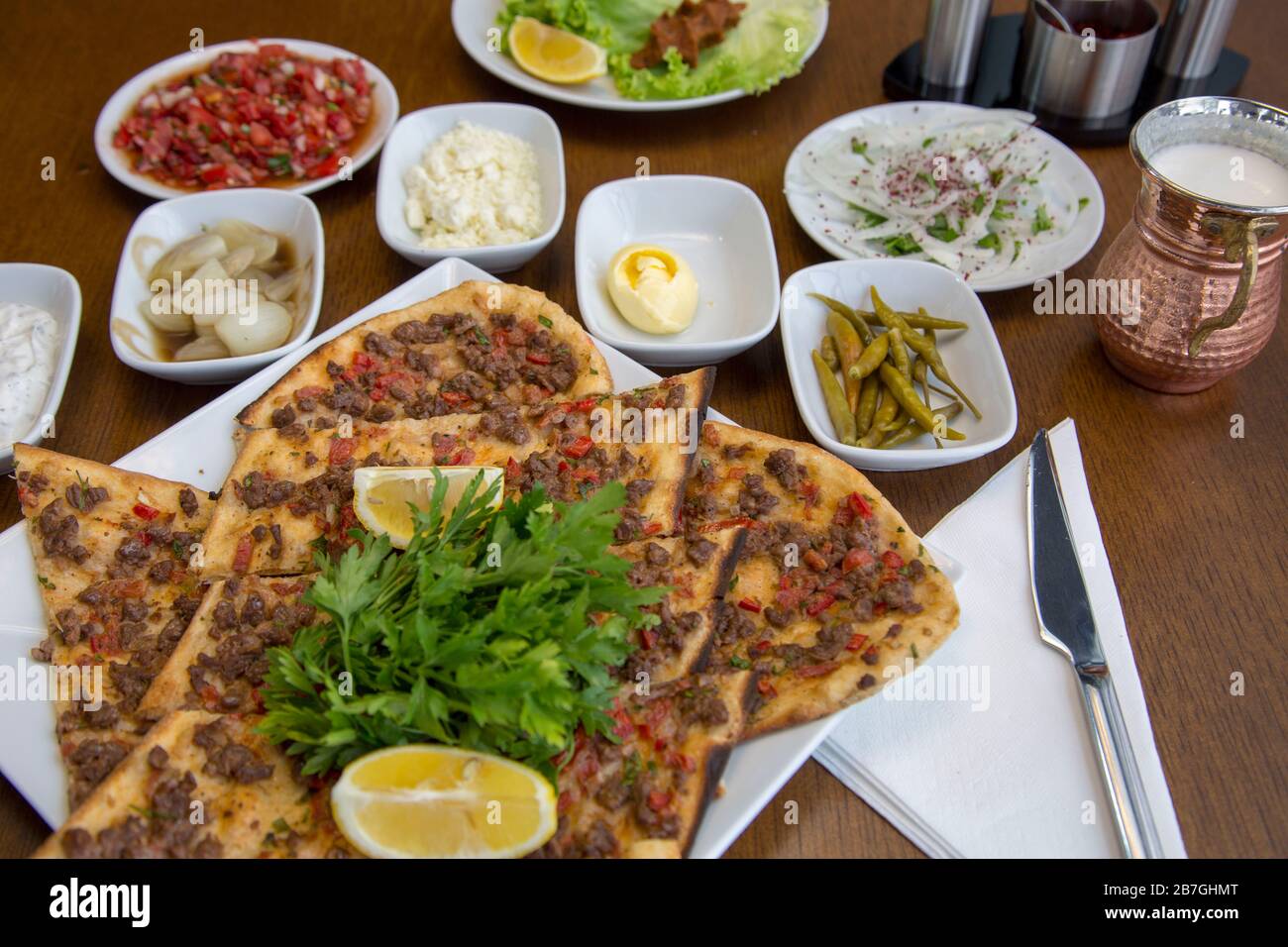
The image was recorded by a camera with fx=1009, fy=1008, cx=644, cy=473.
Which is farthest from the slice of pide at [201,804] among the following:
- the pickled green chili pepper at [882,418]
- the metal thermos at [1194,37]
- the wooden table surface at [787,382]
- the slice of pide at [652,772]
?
the metal thermos at [1194,37]

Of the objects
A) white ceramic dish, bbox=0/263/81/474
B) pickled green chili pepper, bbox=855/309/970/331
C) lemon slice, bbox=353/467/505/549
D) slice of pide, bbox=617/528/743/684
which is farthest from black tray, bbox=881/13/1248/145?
white ceramic dish, bbox=0/263/81/474

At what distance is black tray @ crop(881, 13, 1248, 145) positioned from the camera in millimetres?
5121

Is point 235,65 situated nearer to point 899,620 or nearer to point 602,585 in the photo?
point 602,585

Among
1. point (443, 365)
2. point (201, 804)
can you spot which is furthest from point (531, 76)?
point (201, 804)

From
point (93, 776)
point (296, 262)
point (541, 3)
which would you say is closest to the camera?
point (93, 776)

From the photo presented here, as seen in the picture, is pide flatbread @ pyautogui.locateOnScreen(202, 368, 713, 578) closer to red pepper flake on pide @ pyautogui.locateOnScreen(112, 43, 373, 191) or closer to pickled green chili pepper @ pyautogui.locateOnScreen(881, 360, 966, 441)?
pickled green chili pepper @ pyautogui.locateOnScreen(881, 360, 966, 441)

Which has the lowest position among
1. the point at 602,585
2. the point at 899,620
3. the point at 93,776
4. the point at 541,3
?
the point at 93,776

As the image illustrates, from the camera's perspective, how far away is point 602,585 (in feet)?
9.21

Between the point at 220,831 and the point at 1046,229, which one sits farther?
the point at 1046,229

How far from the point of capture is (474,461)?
3.43 metres

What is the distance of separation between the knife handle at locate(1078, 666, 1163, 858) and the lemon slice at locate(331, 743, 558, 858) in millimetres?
1612

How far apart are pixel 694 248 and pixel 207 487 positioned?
2.39 meters
